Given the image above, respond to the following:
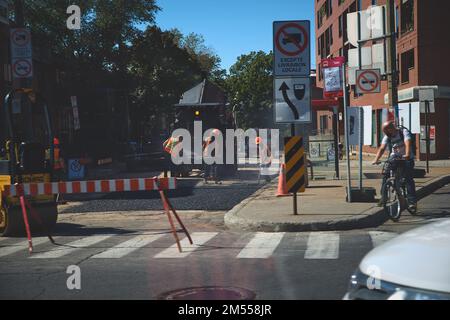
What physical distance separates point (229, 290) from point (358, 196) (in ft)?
23.4

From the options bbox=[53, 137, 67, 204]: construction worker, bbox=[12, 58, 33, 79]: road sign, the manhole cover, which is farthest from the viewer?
bbox=[53, 137, 67, 204]: construction worker

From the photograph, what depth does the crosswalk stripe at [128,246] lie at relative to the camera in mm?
8370

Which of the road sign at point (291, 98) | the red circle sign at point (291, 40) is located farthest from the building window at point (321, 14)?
the road sign at point (291, 98)

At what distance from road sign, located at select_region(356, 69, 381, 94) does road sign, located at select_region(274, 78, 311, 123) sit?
2231 millimetres

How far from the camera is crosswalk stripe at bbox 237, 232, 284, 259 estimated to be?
8.09m

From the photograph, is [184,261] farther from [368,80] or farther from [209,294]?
[368,80]

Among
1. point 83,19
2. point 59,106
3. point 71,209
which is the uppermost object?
point 83,19

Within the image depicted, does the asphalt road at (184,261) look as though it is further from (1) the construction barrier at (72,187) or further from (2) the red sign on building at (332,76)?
(2) the red sign on building at (332,76)

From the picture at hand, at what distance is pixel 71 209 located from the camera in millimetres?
14477

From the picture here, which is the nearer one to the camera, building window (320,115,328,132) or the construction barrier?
the construction barrier

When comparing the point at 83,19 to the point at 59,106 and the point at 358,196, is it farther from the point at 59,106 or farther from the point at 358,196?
the point at 358,196

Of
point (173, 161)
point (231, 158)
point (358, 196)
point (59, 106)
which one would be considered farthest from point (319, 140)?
point (59, 106)

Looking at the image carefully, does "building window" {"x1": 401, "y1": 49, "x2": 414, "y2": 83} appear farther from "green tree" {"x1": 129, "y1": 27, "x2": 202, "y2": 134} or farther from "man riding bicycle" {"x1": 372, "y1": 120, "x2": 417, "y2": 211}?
"man riding bicycle" {"x1": 372, "y1": 120, "x2": 417, "y2": 211}

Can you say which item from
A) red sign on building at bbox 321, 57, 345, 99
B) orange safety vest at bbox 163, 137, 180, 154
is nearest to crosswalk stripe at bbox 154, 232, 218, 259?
red sign on building at bbox 321, 57, 345, 99
